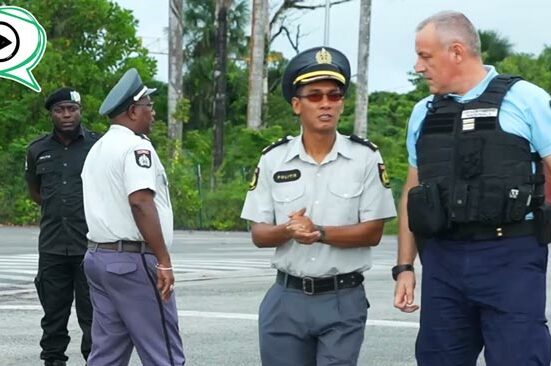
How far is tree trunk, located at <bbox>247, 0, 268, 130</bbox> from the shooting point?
1564 inches

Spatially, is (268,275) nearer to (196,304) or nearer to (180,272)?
(180,272)

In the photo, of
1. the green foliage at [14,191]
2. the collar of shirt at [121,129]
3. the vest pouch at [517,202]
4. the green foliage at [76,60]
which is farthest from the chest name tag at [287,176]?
the green foliage at [76,60]

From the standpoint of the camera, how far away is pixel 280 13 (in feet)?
155

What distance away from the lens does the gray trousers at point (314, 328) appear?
5367 millimetres

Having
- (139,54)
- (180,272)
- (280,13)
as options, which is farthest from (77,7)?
(180,272)

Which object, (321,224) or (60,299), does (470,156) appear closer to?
(321,224)

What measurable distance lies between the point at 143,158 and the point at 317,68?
1.63m

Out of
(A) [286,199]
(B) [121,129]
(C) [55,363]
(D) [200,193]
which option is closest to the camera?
(A) [286,199]

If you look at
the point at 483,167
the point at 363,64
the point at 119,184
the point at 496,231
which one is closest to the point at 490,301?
the point at 496,231

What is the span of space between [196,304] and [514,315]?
821 cm

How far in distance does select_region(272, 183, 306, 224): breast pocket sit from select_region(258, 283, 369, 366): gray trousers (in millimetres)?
325

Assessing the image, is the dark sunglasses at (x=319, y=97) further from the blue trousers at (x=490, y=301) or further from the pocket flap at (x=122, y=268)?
the pocket flap at (x=122, y=268)

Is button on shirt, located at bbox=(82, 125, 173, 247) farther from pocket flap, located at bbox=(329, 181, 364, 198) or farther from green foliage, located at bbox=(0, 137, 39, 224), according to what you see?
green foliage, located at bbox=(0, 137, 39, 224)

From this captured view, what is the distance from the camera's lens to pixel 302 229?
208 inches
